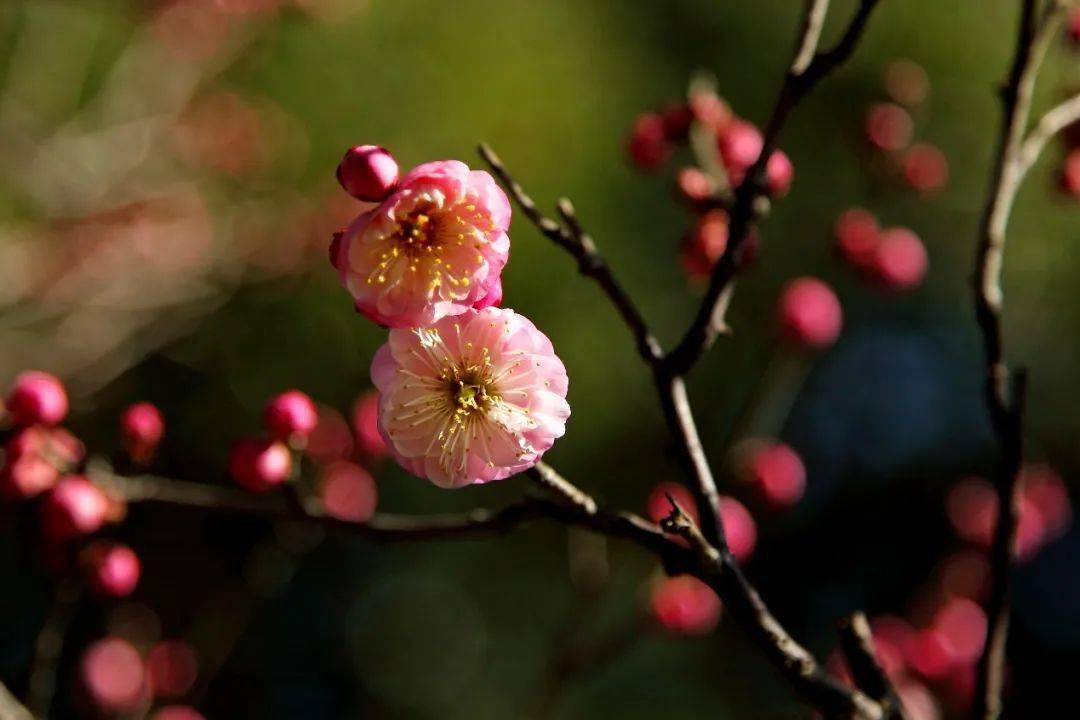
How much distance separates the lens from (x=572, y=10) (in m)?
4.23

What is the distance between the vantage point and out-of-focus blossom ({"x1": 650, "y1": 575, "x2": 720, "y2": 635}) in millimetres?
1565

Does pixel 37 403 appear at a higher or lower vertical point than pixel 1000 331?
lower

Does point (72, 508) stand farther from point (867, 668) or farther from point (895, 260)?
point (895, 260)

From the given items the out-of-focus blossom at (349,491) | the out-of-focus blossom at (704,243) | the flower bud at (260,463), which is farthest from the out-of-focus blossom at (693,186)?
the out-of-focus blossom at (349,491)

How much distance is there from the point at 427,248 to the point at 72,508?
476mm

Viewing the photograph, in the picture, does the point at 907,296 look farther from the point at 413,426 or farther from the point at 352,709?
the point at 413,426

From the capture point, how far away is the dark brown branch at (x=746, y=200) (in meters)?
0.79

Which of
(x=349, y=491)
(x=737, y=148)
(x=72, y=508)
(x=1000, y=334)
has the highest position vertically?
(x=1000, y=334)

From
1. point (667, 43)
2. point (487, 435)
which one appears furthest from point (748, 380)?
point (487, 435)

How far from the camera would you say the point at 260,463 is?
1.01 meters

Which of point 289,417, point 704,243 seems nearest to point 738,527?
point 704,243

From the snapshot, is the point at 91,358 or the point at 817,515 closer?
the point at 91,358

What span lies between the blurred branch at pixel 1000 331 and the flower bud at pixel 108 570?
93 centimetres

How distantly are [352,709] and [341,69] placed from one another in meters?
2.25
